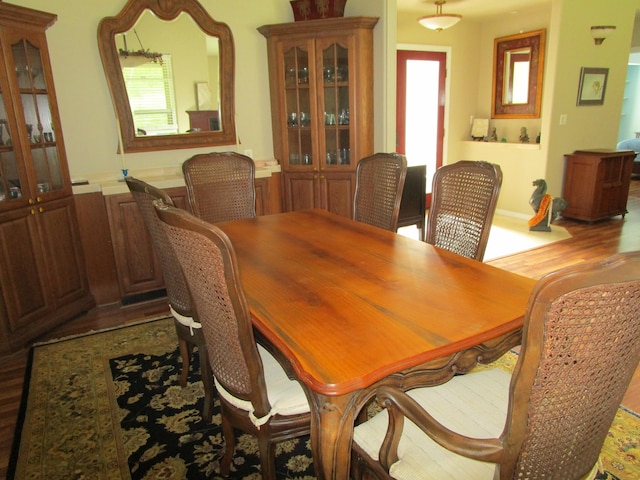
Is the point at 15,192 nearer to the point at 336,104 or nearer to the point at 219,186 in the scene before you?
the point at 219,186

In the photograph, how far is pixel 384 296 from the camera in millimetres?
1519

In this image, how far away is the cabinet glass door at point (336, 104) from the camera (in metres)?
3.81

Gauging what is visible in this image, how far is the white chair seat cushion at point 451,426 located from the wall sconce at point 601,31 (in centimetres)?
507

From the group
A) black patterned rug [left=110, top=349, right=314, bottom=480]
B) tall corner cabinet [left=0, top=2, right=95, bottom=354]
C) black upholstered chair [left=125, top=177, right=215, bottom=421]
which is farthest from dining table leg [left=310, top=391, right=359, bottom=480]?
tall corner cabinet [left=0, top=2, right=95, bottom=354]

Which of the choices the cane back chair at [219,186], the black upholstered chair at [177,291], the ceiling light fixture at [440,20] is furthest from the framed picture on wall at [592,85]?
the black upholstered chair at [177,291]

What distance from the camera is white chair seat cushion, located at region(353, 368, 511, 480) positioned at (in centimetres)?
115

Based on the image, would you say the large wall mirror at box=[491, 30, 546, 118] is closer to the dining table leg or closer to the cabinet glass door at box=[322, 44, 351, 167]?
the cabinet glass door at box=[322, 44, 351, 167]

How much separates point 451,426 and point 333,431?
0.37 metres

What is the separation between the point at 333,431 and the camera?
1.13 meters

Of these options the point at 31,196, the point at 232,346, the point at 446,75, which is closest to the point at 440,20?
the point at 446,75

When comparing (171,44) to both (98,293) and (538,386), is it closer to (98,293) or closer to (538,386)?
(98,293)

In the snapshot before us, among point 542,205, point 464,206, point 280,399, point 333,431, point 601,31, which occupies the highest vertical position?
point 601,31

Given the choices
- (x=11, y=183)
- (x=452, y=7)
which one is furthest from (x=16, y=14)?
(x=452, y=7)

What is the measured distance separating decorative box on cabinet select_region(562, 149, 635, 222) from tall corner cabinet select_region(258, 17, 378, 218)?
2.83 meters
